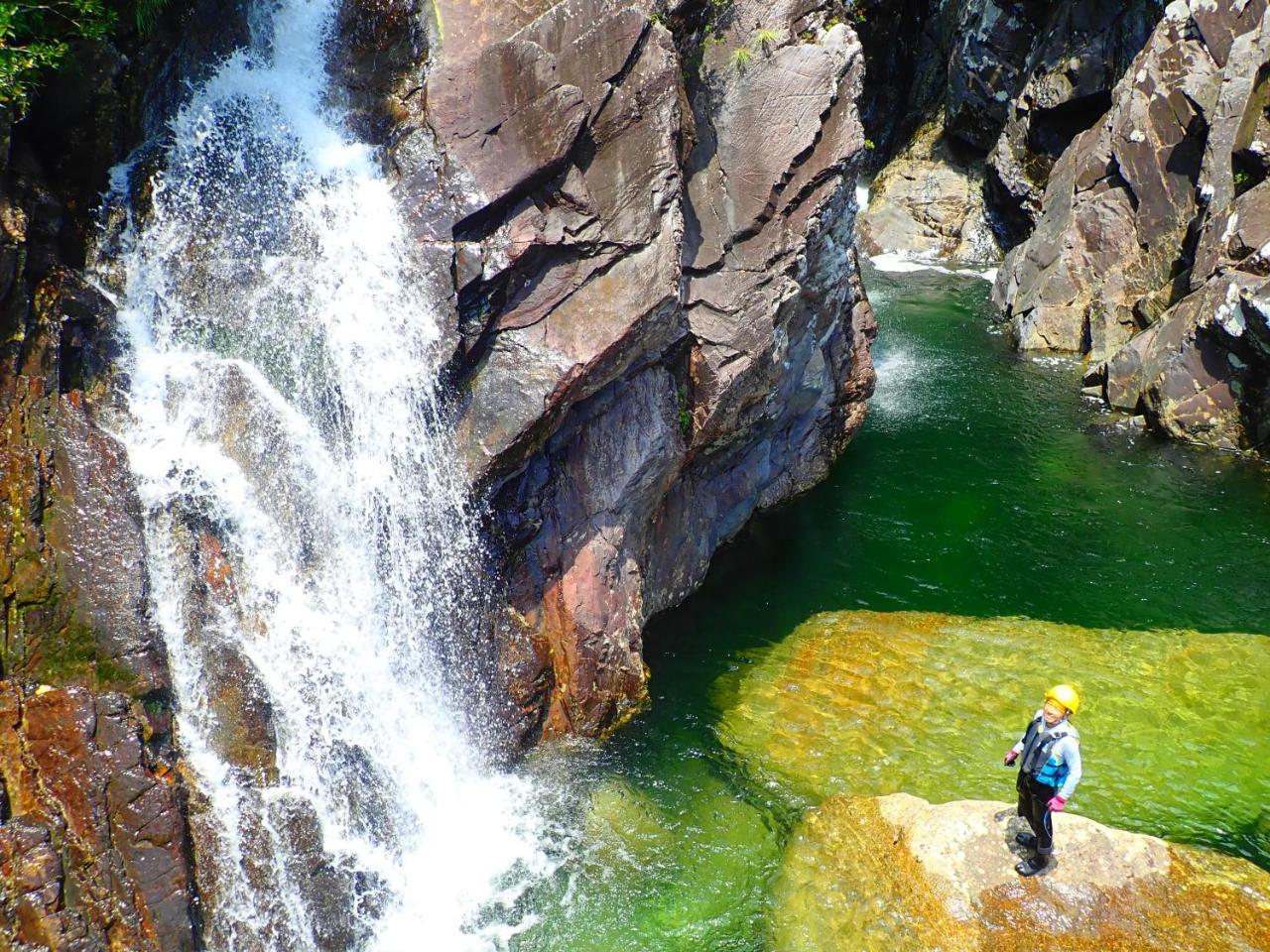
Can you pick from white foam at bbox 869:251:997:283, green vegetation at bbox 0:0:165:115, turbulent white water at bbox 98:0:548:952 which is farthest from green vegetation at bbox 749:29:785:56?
white foam at bbox 869:251:997:283

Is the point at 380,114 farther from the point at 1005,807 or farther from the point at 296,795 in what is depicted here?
the point at 1005,807

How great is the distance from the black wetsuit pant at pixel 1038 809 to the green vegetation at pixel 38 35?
13662 millimetres

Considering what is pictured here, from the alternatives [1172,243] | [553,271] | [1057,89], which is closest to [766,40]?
[553,271]

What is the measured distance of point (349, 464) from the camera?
12547mm

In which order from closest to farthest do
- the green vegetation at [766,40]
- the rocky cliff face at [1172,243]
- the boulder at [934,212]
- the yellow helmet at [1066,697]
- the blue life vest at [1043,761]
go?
the yellow helmet at [1066,697]
the blue life vest at [1043,761]
the green vegetation at [766,40]
the rocky cliff face at [1172,243]
the boulder at [934,212]

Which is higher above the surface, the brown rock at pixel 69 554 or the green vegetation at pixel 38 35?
the green vegetation at pixel 38 35

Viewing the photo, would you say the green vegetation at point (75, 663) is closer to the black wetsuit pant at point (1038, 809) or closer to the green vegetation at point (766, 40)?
the black wetsuit pant at point (1038, 809)

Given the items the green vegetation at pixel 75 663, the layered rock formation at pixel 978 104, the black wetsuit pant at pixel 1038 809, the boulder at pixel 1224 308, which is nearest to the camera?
the green vegetation at pixel 75 663

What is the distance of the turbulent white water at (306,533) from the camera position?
10.5 m

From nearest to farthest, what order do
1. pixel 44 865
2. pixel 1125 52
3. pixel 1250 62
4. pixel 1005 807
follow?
pixel 44 865 < pixel 1005 807 < pixel 1250 62 < pixel 1125 52

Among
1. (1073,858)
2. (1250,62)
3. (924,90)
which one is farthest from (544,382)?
(924,90)

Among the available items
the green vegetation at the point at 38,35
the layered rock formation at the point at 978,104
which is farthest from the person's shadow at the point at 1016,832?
the layered rock formation at the point at 978,104

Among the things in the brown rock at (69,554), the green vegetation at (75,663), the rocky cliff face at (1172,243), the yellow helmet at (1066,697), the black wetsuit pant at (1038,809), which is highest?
the rocky cliff face at (1172,243)

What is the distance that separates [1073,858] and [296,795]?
9209 millimetres
